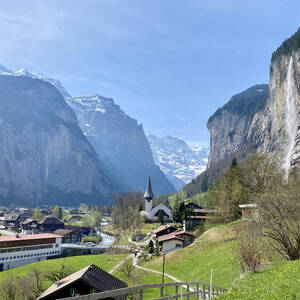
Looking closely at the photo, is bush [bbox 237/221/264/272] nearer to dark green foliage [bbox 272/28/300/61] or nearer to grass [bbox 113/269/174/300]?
grass [bbox 113/269/174/300]

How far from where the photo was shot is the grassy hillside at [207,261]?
3188 centimetres

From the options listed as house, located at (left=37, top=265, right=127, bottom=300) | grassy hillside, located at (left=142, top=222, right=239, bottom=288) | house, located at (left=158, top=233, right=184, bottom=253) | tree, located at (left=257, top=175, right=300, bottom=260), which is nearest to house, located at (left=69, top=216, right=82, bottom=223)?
house, located at (left=158, top=233, right=184, bottom=253)

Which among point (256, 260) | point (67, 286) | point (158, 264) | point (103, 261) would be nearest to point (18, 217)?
point (103, 261)

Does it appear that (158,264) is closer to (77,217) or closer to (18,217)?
(18,217)

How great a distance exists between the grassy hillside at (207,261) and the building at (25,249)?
38338 millimetres

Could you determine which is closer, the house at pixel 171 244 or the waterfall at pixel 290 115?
the house at pixel 171 244

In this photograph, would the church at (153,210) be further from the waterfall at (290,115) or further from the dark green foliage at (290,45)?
the dark green foliage at (290,45)

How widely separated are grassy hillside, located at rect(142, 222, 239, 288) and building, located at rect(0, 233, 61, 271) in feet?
126

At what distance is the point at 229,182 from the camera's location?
213 feet

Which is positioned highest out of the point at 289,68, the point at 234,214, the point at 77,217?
the point at 289,68

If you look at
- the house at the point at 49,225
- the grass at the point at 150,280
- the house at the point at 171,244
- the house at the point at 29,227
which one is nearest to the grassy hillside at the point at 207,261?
the grass at the point at 150,280

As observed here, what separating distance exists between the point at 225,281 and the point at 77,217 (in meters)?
163

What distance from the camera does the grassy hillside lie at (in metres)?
31.9

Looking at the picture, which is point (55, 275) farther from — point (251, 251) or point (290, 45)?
point (290, 45)
